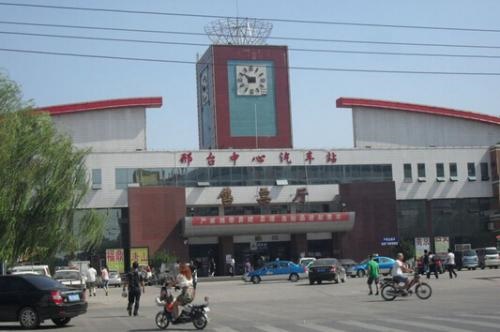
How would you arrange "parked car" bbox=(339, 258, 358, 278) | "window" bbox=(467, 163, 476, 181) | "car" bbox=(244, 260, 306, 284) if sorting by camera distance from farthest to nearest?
"window" bbox=(467, 163, 476, 181) < "parked car" bbox=(339, 258, 358, 278) < "car" bbox=(244, 260, 306, 284)

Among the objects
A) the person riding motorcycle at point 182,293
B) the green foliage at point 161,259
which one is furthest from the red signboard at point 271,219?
the person riding motorcycle at point 182,293

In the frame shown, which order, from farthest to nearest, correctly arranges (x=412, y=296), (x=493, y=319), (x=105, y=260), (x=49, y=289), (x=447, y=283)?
(x=105, y=260) → (x=447, y=283) → (x=412, y=296) → (x=49, y=289) → (x=493, y=319)

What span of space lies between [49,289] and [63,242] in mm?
14893

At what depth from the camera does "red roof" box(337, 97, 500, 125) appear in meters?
76.4

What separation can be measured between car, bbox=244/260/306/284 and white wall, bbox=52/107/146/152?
25362 mm

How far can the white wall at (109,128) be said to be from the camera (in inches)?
2864

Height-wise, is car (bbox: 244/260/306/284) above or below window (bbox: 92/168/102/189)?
below

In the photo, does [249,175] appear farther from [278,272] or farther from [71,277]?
[71,277]

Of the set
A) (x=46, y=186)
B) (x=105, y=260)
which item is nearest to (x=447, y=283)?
(x=46, y=186)

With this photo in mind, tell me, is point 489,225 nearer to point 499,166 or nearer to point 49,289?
point 499,166

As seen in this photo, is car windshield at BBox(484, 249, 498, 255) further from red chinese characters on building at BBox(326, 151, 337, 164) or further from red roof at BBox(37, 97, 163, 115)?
red roof at BBox(37, 97, 163, 115)

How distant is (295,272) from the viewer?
51.5 m

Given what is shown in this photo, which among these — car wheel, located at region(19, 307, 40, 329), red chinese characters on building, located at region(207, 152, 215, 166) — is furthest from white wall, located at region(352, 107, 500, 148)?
car wheel, located at region(19, 307, 40, 329)

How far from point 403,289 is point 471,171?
52.6 m
